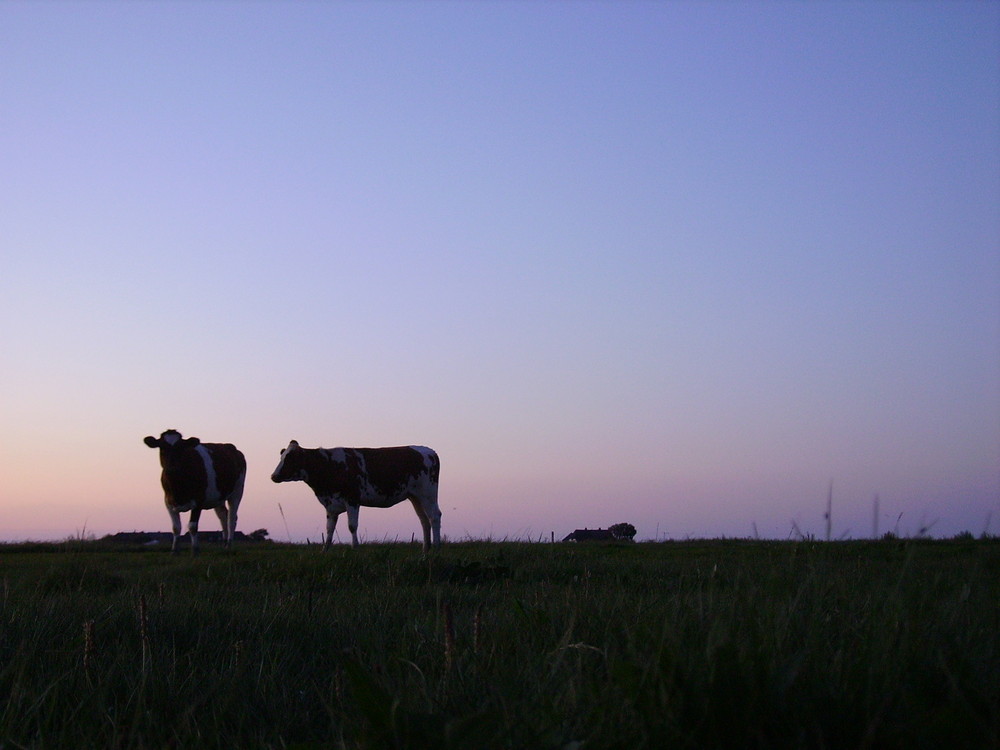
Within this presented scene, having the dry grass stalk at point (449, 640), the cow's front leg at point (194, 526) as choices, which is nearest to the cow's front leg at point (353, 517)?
the cow's front leg at point (194, 526)

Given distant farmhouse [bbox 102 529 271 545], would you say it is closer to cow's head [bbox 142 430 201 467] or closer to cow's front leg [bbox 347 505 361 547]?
cow's head [bbox 142 430 201 467]

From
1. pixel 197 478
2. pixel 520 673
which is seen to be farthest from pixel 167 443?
pixel 520 673

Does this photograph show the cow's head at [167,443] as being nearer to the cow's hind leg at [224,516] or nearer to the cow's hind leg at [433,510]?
the cow's hind leg at [224,516]

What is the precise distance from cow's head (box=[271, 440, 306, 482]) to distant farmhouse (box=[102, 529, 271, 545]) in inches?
159

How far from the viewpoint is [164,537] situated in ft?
75.8

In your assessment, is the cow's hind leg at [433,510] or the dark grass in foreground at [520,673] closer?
the dark grass in foreground at [520,673]

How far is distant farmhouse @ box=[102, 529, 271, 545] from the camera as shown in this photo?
70.1 feet

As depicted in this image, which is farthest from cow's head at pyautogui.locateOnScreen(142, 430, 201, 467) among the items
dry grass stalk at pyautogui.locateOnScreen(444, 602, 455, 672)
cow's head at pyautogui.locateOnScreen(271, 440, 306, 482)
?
dry grass stalk at pyautogui.locateOnScreen(444, 602, 455, 672)

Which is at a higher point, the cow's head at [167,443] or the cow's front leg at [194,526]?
the cow's head at [167,443]

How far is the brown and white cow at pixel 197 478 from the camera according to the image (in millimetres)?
19703

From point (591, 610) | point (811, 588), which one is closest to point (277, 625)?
point (591, 610)

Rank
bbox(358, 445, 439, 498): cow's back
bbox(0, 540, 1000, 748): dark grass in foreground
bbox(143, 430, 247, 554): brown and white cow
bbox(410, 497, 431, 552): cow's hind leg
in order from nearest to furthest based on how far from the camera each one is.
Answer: bbox(0, 540, 1000, 748): dark grass in foreground < bbox(358, 445, 439, 498): cow's back < bbox(410, 497, 431, 552): cow's hind leg < bbox(143, 430, 247, 554): brown and white cow

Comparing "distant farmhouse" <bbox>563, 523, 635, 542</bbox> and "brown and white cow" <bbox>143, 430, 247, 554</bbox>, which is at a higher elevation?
"brown and white cow" <bbox>143, 430, 247, 554</bbox>

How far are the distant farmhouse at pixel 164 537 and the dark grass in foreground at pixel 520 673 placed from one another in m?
16.2
